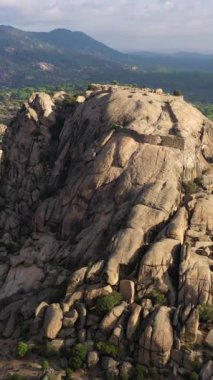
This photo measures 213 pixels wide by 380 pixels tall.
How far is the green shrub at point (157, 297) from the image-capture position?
185ft

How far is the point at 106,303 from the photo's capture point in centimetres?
5622

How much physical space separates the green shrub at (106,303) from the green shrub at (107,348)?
334cm

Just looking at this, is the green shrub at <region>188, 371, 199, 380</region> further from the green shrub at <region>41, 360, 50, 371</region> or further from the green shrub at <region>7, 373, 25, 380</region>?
the green shrub at <region>7, 373, 25, 380</region>

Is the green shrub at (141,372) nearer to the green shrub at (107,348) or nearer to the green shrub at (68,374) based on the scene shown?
the green shrub at (107,348)

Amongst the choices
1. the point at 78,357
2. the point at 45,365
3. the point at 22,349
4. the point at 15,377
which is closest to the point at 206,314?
the point at 78,357

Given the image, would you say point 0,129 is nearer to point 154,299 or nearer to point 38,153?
point 38,153

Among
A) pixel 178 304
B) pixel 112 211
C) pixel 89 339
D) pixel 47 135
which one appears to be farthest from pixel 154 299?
pixel 47 135

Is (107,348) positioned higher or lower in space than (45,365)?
higher

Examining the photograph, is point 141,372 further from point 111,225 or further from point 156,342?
point 111,225

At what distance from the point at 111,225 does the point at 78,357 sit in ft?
57.5

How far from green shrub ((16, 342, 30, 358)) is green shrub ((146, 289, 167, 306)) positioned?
14121 mm

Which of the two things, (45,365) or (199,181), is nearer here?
(45,365)

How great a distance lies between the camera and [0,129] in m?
150

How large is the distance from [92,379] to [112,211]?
72.7 ft
